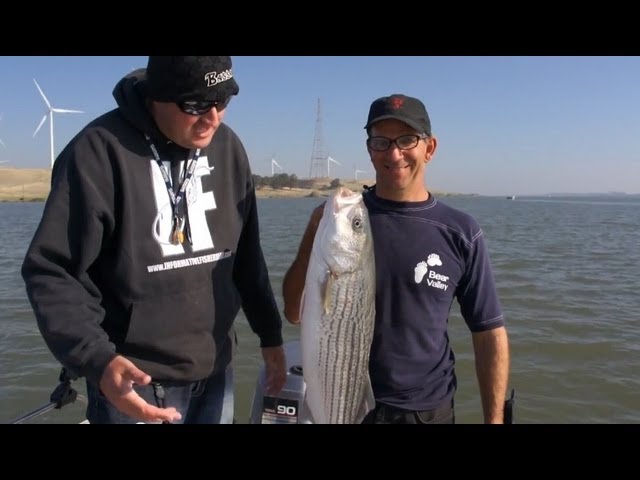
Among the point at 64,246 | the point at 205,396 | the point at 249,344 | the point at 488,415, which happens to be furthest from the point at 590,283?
the point at 64,246

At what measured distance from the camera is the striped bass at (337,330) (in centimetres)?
252

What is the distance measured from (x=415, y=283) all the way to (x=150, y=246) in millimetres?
1435

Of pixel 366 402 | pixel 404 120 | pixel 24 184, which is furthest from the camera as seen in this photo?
pixel 24 184

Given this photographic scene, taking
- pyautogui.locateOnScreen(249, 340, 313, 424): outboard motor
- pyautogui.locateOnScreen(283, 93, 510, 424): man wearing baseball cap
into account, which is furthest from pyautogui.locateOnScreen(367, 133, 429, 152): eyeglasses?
pyautogui.locateOnScreen(249, 340, 313, 424): outboard motor

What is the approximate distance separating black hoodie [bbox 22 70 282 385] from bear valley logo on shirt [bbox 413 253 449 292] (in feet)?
3.06

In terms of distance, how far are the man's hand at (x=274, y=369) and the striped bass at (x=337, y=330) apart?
40 centimetres

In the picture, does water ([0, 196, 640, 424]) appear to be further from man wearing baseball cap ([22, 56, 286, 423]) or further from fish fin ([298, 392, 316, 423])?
man wearing baseball cap ([22, 56, 286, 423])

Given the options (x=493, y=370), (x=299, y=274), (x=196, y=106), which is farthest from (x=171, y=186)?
(x=493, y=370)

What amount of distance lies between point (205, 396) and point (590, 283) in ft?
46.8

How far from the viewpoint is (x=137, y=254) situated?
2.29m

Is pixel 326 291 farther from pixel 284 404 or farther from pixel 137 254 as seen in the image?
pixel 137 254

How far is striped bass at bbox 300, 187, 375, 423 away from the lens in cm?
252

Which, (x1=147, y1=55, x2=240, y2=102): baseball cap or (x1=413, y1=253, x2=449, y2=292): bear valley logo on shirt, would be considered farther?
(x1=413, y1=253, x2=449, y2=292): bear valley logo on shirt
